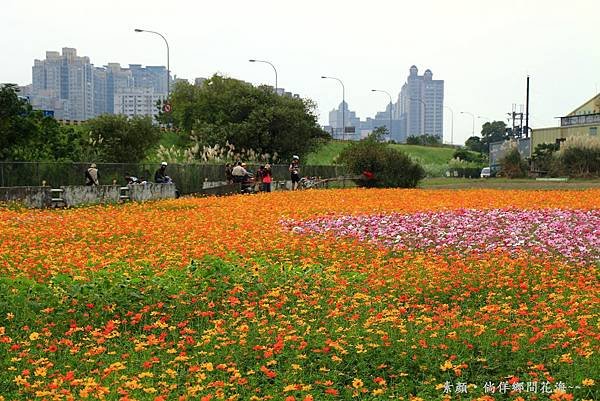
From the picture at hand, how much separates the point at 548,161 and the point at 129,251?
51.8 meters

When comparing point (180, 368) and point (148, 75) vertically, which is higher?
point (148, 75)

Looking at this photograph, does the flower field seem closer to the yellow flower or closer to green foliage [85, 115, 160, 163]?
the yellow flower

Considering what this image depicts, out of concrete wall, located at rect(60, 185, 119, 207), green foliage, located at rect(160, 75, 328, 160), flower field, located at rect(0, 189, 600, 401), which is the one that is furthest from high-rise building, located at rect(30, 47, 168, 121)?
flower field, located at rect(0, 189, 600, 401)

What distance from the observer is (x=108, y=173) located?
32.4 m

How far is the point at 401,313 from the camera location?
30.2 ft

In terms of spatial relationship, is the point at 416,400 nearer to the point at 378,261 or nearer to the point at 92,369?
the point at 92,369

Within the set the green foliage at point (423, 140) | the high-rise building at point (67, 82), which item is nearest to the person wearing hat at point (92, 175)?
the high-rise building at point (67, 82)

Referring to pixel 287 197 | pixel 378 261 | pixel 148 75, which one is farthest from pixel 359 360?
pixel 148 75

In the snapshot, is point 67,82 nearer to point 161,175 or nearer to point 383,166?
point 383,166

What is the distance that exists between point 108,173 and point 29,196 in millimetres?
6213

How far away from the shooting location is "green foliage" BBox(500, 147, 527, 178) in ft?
203

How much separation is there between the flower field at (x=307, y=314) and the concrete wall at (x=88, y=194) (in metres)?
11.8

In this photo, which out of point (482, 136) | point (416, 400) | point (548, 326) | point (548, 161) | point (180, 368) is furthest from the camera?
point (482, 136)

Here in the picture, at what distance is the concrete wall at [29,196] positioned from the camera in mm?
25891
